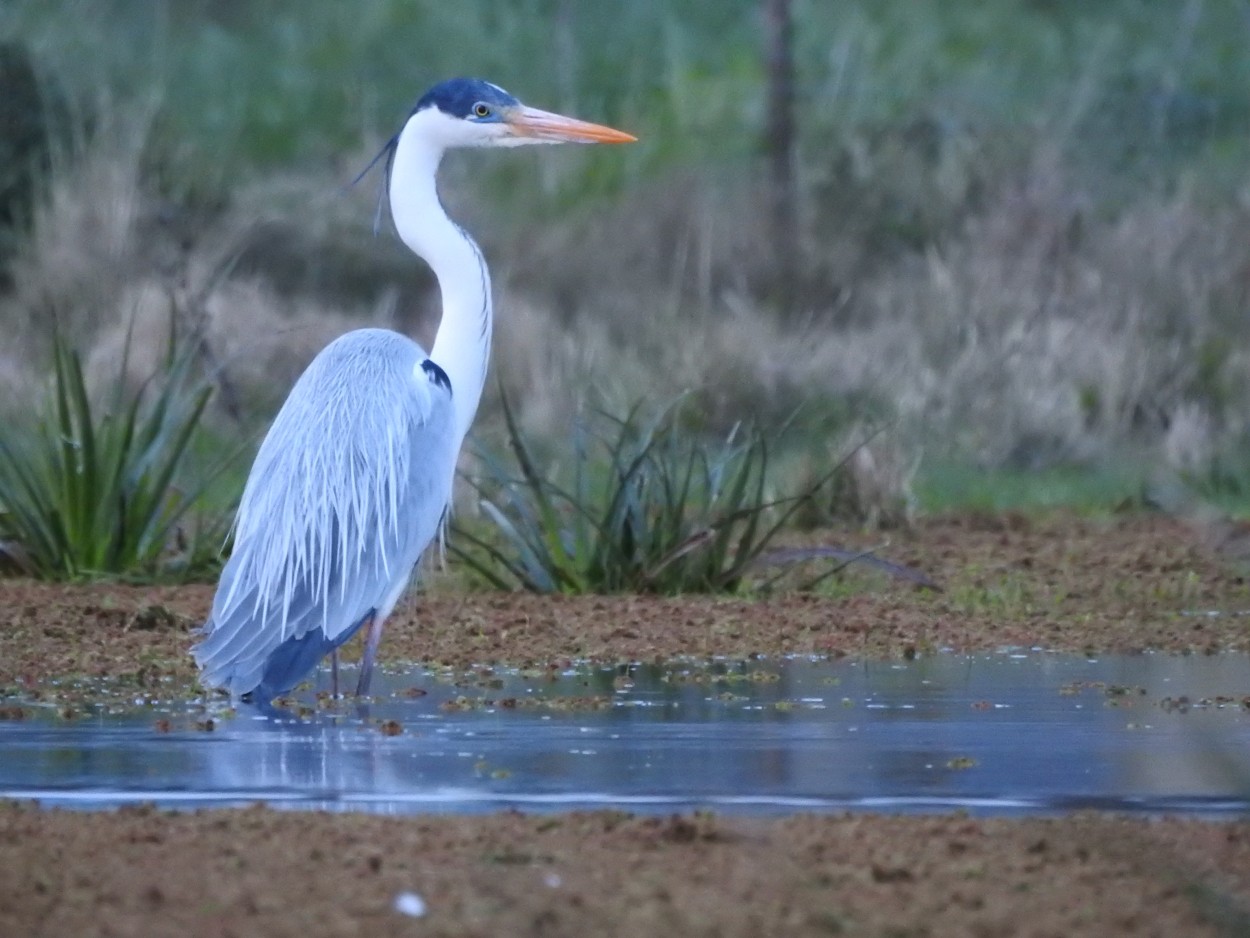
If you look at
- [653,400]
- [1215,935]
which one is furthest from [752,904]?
[653,400]

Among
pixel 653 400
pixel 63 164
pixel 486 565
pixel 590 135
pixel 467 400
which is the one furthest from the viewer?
pixel 63 164

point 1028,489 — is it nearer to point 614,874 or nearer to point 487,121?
point 487,121

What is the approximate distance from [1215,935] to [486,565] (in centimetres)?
753

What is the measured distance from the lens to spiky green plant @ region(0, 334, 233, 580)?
11.3 metres

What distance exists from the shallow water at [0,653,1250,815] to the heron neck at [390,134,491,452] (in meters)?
1.19

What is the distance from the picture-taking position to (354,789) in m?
6.60

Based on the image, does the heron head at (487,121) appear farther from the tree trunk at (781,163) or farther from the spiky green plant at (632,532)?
the tree trunk at (781,163)

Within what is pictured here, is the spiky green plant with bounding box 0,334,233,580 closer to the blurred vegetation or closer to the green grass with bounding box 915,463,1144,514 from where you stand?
the blurred vegetation

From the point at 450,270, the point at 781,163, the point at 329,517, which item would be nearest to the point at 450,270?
the point at 450,270

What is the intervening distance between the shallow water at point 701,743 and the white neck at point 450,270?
1.19 metres

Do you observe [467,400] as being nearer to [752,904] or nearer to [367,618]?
[367,618]

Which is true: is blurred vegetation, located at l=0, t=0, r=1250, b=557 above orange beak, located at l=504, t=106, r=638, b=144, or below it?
below

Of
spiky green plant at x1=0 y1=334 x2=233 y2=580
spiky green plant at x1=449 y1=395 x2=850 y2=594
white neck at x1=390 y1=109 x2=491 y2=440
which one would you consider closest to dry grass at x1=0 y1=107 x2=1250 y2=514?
spiky green plant at x1=0 y1=334 x2=233 y2=580

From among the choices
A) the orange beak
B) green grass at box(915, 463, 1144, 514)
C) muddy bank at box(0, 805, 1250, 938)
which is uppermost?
the orange beak
